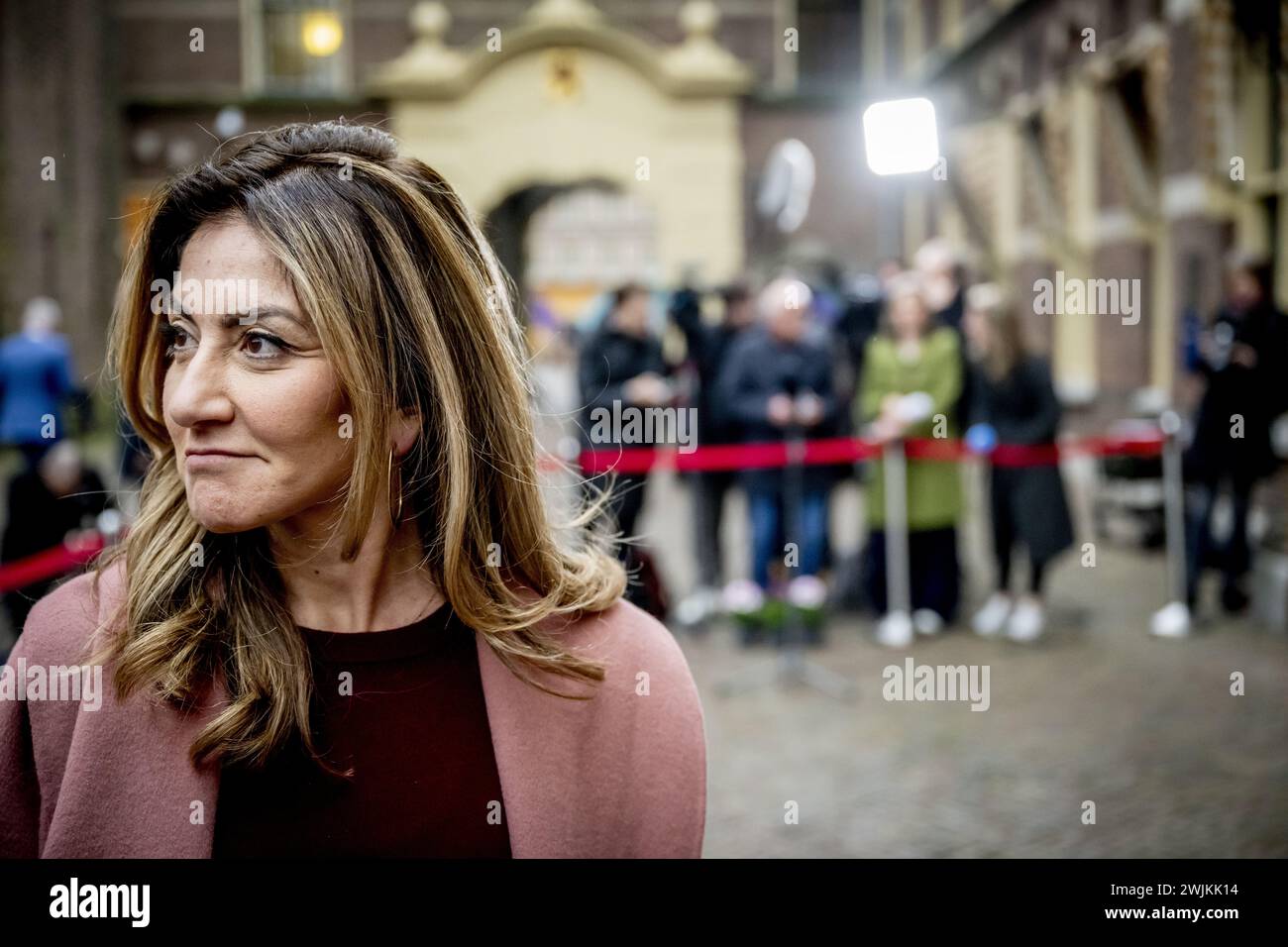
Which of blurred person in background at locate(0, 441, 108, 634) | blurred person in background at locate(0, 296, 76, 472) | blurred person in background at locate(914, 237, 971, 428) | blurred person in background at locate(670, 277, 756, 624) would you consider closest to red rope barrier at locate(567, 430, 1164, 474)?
blurred person in background at locate(670, 277, 756, 624)

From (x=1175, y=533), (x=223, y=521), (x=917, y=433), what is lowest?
(x=1175, y=533)

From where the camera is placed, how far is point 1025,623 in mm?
7852

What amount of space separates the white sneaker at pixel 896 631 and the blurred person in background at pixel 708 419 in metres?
1.13

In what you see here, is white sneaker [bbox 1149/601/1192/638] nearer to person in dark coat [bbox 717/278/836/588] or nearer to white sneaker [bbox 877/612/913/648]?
white sneaker [bbox 877/612/913/648]

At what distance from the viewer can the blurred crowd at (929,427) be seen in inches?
309

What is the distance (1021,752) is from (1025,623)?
2.38 metres

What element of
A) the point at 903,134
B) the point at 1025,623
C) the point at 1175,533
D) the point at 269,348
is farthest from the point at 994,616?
the point at 269,348

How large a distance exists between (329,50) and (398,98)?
1749 millimetres

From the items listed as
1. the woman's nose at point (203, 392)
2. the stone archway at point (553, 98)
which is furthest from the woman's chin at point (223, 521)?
the stone archway at point (553, 98)

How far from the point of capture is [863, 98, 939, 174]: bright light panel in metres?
2.72

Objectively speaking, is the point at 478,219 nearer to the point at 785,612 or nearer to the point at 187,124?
the point at 785,612

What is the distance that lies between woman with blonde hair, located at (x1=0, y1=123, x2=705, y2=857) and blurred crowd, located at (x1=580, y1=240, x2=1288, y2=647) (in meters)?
5.85

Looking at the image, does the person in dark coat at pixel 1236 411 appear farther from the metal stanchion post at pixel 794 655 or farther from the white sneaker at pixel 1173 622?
the metal stanchion post at pixel 794 655

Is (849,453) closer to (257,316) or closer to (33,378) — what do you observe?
(33,378)
